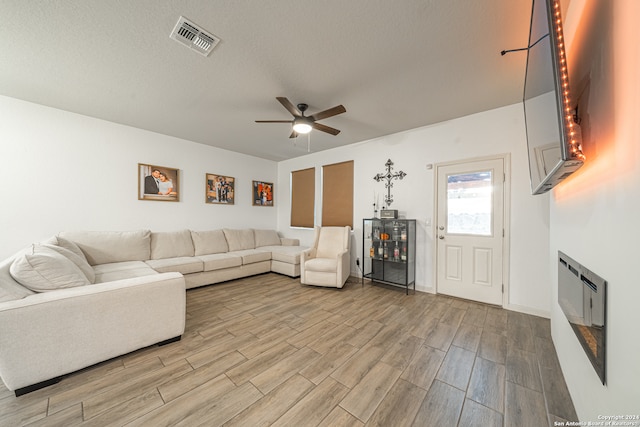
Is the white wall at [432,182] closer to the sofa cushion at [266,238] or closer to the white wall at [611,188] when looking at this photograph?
the sofa cushion at [266,238]

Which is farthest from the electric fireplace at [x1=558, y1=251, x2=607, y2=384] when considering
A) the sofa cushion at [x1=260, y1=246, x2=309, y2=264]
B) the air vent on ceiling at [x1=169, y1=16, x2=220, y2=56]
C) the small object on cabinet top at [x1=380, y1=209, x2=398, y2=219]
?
the sofa cushion at [x1=260, y1=246, x2=309, y2=264]

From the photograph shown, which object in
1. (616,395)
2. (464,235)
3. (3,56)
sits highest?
(3,56)

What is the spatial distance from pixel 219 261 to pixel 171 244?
0.96 meters

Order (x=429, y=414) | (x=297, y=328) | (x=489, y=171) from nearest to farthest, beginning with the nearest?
1. (x=429, y=414)
2. (x=297, y=328)
3. (x=489, y=171)

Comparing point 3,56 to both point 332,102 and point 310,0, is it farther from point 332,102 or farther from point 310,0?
point 332,102

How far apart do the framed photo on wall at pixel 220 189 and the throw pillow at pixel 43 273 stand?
302cm

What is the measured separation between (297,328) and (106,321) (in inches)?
65.1

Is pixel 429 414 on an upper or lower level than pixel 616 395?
lower

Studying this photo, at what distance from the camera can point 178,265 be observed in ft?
11.4

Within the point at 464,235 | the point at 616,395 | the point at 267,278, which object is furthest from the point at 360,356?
the point at 267,278

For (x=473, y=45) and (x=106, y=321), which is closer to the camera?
(x=106, y=321)

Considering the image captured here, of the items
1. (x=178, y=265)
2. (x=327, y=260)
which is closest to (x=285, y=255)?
(x=327, y=260)

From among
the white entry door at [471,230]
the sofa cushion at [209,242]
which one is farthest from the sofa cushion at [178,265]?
the white entry door at [471,230]

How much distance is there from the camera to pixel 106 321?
5.81 ft
